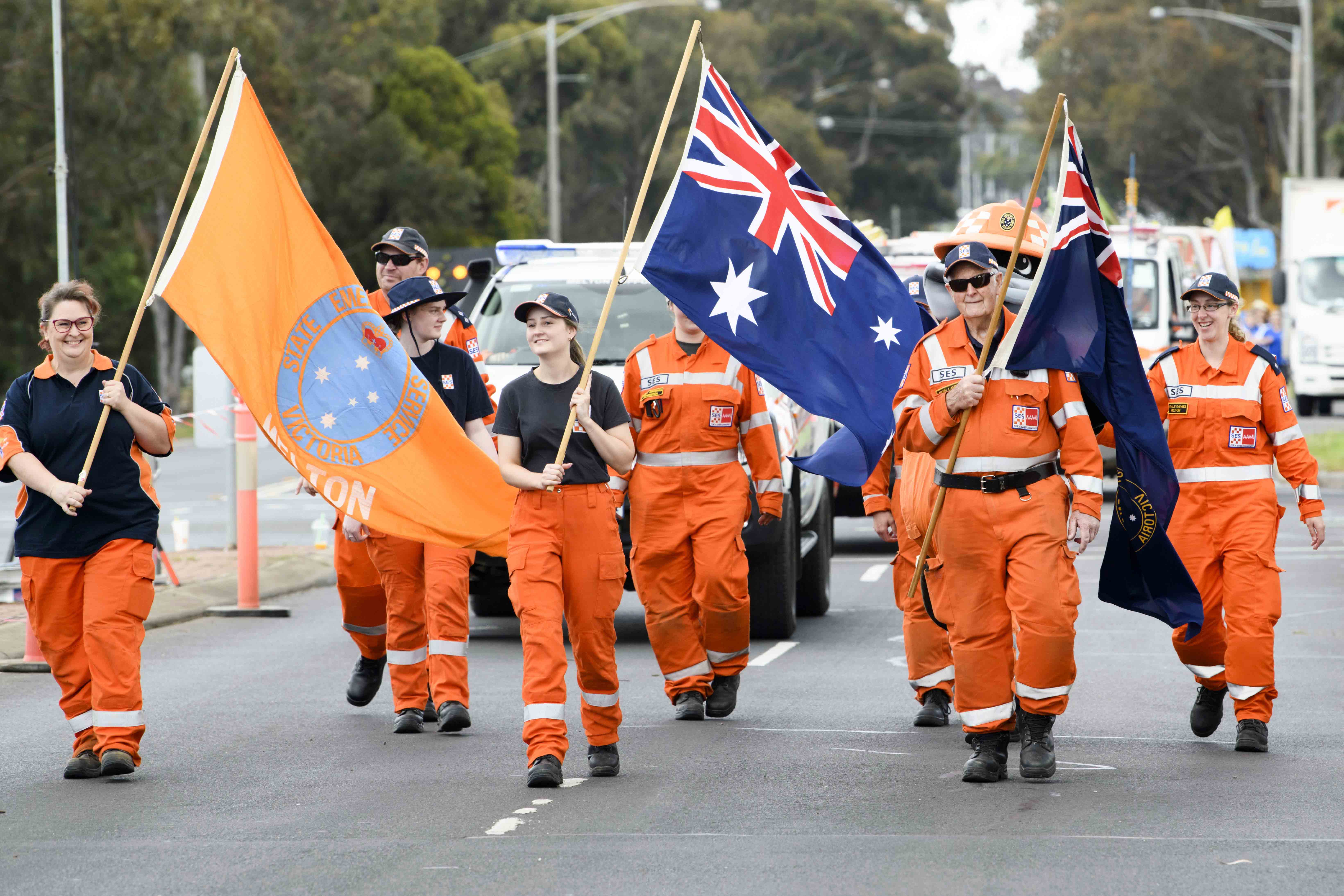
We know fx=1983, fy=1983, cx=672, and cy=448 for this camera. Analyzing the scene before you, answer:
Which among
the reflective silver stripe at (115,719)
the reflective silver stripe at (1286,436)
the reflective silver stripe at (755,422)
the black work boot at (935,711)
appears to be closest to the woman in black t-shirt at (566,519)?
the reflective silver stripe at (755,422)

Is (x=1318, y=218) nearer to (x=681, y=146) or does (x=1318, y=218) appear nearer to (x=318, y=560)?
(x=318, y=560)

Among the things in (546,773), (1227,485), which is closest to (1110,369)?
(1227,485)

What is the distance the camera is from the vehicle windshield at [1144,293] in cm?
2212

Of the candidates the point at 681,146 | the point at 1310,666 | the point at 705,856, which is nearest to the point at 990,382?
the point at 705,856

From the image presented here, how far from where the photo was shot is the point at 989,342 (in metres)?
7.37

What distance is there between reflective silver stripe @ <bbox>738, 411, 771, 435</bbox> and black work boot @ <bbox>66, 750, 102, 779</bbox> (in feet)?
10.6

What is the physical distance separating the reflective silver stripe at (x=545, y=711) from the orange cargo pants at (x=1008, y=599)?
4.99ft

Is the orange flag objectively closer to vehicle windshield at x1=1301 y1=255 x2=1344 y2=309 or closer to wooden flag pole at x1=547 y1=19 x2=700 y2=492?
wooden flag pole at x1=547 y1=19 x2=700 y2=492

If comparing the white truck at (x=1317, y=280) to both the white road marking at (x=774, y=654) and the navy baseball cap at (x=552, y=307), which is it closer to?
the white road marking at (x=774, y=654)

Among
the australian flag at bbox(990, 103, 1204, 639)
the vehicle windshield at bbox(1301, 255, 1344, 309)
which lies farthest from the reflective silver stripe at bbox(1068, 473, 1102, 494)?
the vehicle windshield at bbox(1301, 255, 1344, 309)

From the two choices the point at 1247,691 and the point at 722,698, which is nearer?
the point at 1247,691

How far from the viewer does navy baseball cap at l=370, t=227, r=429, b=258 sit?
928 centimetres

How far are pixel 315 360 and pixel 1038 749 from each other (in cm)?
351

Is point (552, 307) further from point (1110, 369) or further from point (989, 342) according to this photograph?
point (1110, 369)
